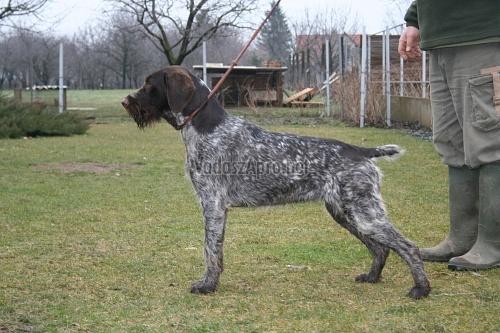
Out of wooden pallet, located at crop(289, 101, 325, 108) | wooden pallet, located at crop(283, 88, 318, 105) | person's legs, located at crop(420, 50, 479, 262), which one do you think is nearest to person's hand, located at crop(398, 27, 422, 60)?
person's legs, located at crop(420, 50, 479, 262)

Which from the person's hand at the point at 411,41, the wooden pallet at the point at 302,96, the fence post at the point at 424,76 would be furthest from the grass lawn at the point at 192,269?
the wooden pallet at the point at 302,96

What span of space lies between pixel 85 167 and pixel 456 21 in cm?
808

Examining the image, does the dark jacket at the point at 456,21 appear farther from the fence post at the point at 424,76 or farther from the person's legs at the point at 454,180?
the fence post at the point at 424,76

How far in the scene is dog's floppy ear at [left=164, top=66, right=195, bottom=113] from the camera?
5.04 m

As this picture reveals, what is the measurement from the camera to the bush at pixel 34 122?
58.5ft

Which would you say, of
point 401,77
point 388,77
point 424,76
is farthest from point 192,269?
point 401,77

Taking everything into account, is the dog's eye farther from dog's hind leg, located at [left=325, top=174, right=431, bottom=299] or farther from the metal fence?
the metal fence

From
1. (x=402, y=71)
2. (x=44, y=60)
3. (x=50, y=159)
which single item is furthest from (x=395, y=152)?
(x=44, y=60)

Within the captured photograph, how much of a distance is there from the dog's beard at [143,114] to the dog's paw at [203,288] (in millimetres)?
1198

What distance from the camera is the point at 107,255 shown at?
5859 mm

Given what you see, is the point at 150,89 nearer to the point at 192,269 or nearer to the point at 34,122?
the point at 192,269

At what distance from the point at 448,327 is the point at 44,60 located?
55.1m

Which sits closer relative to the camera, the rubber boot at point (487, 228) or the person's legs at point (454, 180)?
the rubber boot at point (487, 228)

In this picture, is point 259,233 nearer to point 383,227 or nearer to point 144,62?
point 383,227
